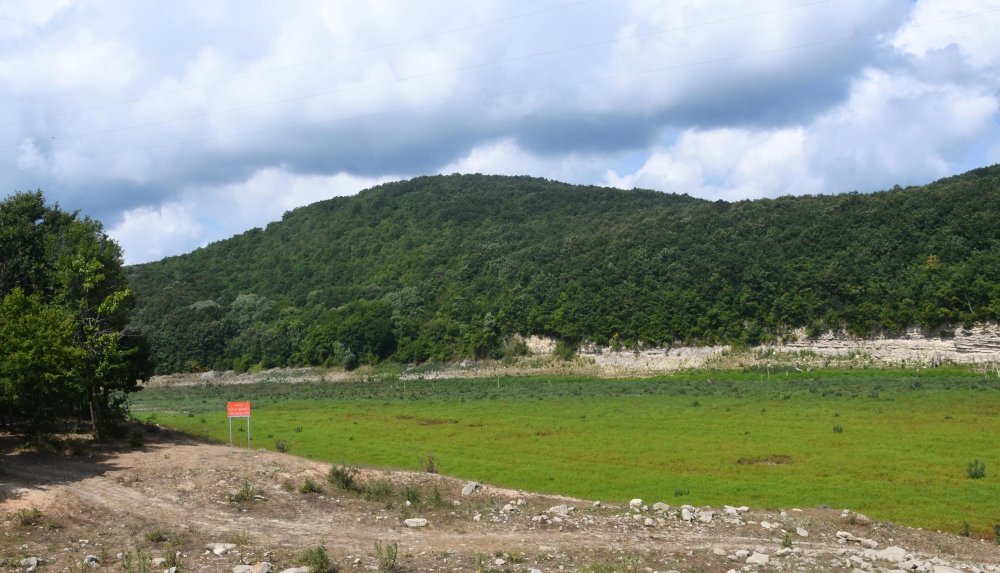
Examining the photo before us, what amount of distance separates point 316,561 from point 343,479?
718 centimetres

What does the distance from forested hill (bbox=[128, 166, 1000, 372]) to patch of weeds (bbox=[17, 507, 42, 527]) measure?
2951 inches

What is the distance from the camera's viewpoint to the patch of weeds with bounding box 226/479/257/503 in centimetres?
1916

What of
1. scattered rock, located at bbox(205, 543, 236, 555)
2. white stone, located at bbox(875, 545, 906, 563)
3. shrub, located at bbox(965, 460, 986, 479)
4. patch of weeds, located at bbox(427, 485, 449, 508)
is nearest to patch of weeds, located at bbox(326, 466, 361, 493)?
patch of weeds, located at bbox(427, 485, 449, 508)

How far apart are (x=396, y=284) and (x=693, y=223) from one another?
2026 inches

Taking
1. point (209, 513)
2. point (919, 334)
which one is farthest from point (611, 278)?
point (209, 513)

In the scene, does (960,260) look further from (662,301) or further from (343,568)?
(343,568)

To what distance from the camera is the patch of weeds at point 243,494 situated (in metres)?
19.2

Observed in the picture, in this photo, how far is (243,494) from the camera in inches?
758

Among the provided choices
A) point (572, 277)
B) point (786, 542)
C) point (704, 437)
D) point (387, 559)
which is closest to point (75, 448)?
point (387, 559)

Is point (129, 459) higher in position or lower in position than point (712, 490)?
higher

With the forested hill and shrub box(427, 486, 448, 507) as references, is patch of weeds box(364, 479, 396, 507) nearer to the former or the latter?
shrub box(427, 486, 448, 507)

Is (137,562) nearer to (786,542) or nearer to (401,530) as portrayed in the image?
(401,530)

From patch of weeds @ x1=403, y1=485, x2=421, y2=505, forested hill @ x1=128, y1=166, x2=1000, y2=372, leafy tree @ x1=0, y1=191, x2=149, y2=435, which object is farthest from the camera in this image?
forested hill @ x1=128, y1=166, x2=1000, y2=372

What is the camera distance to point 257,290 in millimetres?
144250
